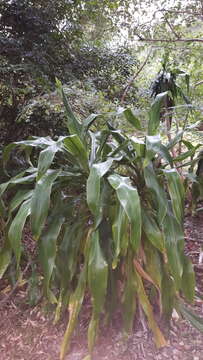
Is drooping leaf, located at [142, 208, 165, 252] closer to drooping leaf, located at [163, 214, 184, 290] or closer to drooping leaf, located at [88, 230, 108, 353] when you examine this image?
drooping leaf, located at [163, 214, 184, 290]

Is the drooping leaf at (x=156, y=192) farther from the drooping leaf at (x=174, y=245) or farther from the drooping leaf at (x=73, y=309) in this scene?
the drooping leaf at (x=73, y=309)

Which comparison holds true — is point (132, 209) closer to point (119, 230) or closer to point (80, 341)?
point (119, 230)

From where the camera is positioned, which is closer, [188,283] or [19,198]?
[188,283]

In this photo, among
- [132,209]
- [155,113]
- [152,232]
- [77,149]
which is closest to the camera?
[132,209]

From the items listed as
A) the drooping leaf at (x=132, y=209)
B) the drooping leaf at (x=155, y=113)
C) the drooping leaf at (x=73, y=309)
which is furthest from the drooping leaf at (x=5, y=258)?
the drooping leaf at (x=155, y=113)

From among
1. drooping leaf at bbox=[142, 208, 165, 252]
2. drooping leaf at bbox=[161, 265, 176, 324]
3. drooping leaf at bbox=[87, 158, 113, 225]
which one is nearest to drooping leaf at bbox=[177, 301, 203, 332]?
drooping leaf at bbox=[161, 265, 176, 324]

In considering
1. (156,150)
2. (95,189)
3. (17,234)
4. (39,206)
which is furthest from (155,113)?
(17,234)

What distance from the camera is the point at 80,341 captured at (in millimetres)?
1165

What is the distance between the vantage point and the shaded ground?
1.09 m

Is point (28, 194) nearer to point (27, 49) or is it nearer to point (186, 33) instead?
point (27, 49)

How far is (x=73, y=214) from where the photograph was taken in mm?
1210

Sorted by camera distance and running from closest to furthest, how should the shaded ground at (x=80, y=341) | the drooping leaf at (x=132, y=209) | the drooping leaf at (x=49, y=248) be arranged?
the drooping leaf at (x=132, y=209) < the drooping leaf at (x=49, y=248) < the shaded ground at (x=80, y=341)

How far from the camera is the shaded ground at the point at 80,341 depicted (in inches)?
43.1

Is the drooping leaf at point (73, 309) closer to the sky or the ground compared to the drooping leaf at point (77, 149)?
closer to the ground
